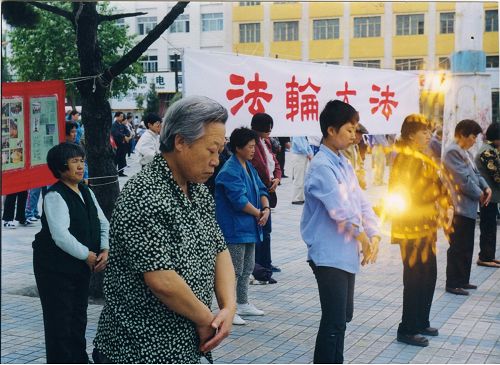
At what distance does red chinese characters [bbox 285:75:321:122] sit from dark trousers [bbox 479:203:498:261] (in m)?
2.21

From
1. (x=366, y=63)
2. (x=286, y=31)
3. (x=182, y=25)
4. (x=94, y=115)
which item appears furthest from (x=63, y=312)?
(x=182, y=25)

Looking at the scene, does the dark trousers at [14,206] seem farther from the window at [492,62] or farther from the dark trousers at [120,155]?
the window at [492,62]

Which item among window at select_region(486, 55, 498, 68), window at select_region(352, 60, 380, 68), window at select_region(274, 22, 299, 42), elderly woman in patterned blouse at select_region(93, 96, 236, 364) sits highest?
window at select_region(274, 22, 299, 42)

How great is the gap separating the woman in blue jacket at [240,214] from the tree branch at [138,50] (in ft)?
3.60

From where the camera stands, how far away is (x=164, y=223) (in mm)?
2166

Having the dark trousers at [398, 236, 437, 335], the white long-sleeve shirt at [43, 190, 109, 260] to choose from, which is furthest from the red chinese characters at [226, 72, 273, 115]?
the white long-sleeve shirt at [43, 190, 109, 260]

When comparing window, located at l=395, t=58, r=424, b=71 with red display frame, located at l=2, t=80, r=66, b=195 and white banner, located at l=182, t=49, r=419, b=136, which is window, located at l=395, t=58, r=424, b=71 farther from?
red display frame, located at l=2, t=80, r=66, b=195

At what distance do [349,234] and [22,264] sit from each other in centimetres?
494

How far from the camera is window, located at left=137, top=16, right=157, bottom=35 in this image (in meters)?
43.8

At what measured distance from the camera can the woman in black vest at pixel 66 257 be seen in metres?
3.87

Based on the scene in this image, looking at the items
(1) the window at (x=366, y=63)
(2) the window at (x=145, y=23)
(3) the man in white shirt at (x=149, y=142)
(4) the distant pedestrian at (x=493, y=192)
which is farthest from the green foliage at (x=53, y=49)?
(4) the distant pedestrian at (x=493, y=192)

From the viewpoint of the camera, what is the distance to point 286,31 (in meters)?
41.8

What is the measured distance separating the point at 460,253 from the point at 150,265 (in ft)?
16.5

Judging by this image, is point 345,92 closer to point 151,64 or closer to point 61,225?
point 61,225
